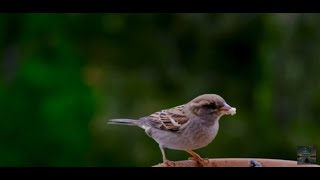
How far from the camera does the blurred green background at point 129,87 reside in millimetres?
4035

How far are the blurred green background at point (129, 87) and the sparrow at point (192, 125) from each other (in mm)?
1275

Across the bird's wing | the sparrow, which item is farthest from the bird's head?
→ the bird's wing

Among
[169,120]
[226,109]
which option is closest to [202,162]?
[226,109]

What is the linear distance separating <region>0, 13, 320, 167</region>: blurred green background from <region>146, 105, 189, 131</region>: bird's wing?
3.93ft

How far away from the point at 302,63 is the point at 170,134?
4.66ft

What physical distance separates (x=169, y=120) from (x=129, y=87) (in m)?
1.44

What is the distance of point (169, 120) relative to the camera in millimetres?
2695

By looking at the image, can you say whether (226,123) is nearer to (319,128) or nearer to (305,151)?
(319,128)

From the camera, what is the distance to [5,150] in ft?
13.6

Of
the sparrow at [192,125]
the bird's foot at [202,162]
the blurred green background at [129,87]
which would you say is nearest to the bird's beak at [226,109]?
the sparrow at [192,125]

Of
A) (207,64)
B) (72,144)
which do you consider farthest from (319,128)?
(72,144)

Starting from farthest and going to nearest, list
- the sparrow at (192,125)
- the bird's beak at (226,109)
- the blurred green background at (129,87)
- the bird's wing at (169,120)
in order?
the blurred green background at (129,87)
the bird's wing at (169,120)
the sparrow at (192,125)
the bird's beak at (226,109)

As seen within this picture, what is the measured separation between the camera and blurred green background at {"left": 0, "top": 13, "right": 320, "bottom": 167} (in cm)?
404

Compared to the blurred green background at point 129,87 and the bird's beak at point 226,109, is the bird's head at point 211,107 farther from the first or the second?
the blurred green background at point 129,87
